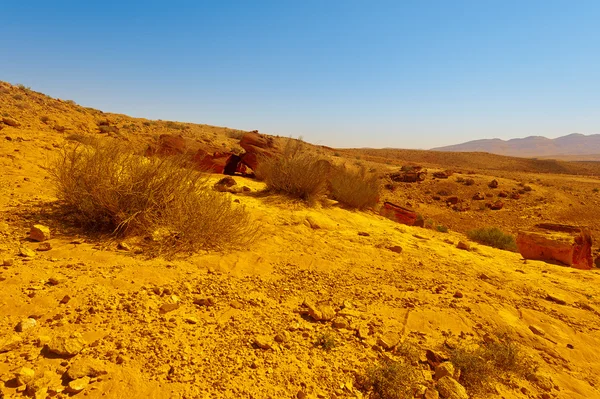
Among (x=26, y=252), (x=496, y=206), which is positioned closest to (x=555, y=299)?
(x=26, y=252)

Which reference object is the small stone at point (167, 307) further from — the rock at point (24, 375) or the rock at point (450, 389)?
the rock at point (450, 389)

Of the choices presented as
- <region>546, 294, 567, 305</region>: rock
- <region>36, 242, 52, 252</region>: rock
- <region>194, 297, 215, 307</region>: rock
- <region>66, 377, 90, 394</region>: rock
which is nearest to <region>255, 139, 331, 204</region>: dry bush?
<region>546, 294, 567, 305</region>: rock

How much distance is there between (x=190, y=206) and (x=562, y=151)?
202 metres

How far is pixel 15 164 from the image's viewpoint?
20.7 feet

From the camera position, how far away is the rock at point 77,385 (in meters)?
2.03

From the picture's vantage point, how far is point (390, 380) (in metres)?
2.53

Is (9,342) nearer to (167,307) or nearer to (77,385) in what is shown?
(77,385)

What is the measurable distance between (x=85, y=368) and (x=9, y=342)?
586mm

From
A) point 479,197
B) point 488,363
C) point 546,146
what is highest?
point 546,146

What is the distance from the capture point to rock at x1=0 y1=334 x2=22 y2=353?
2.26 m

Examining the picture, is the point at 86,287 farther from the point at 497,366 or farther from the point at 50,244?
the point at 497,366

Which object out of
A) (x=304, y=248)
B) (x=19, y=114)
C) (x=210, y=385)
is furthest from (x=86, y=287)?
(x=19, y=114)

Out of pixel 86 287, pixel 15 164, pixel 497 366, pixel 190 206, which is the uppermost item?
pixel 15 164

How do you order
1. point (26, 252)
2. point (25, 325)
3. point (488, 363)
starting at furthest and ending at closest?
1. point (26, 252)
2. point (488, 363)
3. point (25, 325)
